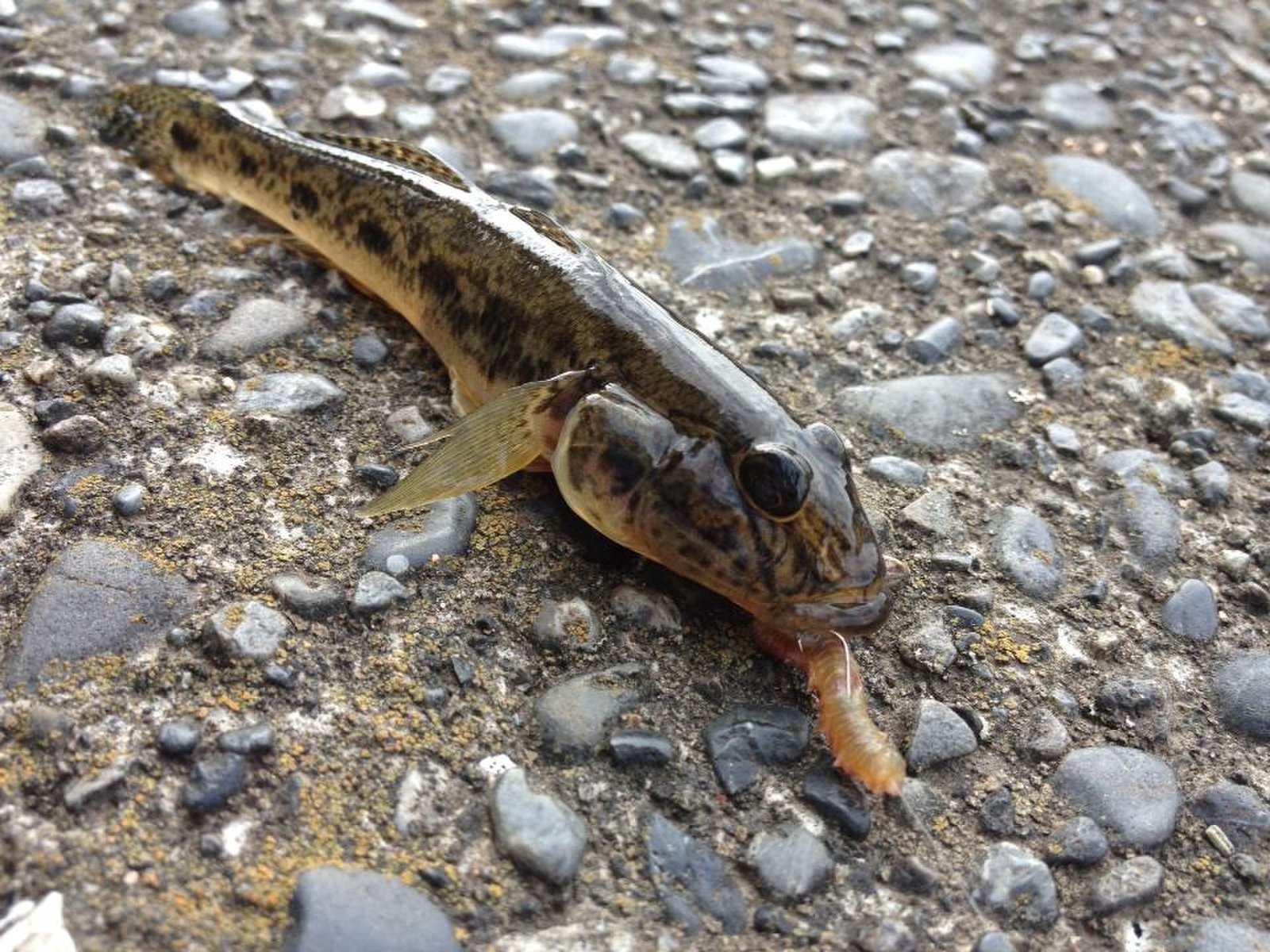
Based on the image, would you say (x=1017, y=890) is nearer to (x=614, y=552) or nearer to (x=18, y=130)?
(x=614, y=552)

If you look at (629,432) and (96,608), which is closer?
(96,608)

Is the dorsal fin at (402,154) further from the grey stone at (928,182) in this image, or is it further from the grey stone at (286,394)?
the grey stone at (928,182)

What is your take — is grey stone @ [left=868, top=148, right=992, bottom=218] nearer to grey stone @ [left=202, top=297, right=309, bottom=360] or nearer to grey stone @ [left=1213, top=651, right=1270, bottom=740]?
grey stone @ [left=1213, top=651, right=1270, bottom=740]

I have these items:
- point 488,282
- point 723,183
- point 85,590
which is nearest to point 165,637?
point 85,590

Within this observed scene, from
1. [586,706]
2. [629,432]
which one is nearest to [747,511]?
[629,432]

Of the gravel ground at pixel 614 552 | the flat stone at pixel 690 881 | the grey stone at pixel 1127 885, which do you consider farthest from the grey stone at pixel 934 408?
the flat stone at pixel 690 881

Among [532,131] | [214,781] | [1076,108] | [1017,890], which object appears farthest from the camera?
[1076,108]

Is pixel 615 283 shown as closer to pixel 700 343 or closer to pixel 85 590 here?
pixel 700 343
